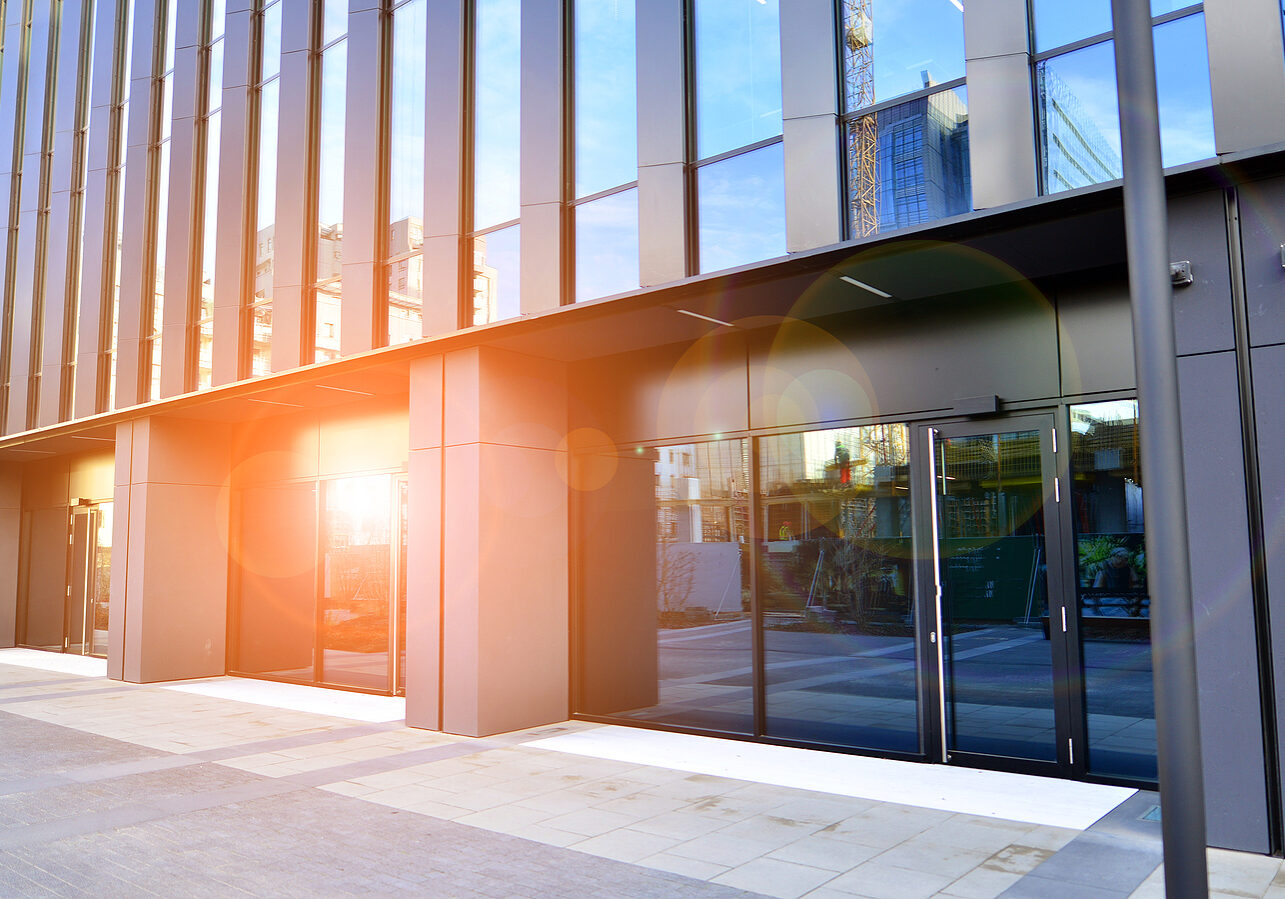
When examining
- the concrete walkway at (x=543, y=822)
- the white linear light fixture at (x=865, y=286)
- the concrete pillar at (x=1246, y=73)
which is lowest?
the concrete walkway at (x=543, y=822)

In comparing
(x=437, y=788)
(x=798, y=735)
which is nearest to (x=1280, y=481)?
(x=798, y=735)

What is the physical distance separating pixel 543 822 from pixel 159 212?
44.1 feet

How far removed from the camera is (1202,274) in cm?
653

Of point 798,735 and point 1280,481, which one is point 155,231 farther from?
point 1280,481

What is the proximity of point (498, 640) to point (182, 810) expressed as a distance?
12.2ft

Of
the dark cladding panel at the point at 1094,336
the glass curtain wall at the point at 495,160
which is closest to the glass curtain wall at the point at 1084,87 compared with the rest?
the dark cladding panel at the point at 1094,336

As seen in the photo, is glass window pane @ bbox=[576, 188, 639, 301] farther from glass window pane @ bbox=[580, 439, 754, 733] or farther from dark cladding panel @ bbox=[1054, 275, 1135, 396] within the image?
dark cladding panel @ bbox=[1054, 275, 1135, 396]

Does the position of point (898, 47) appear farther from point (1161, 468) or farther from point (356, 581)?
point (356, 581)

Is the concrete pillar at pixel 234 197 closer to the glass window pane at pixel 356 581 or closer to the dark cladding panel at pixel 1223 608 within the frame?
the glass window pane at pixel 356 581

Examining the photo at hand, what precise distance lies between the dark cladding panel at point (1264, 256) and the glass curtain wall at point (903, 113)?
190cm

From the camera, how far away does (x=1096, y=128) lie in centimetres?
720

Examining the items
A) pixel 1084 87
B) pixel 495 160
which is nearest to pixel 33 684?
pixel 495 160

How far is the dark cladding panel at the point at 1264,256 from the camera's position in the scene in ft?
20.6

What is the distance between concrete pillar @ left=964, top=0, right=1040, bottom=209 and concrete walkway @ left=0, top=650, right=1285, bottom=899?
14.8 ft
